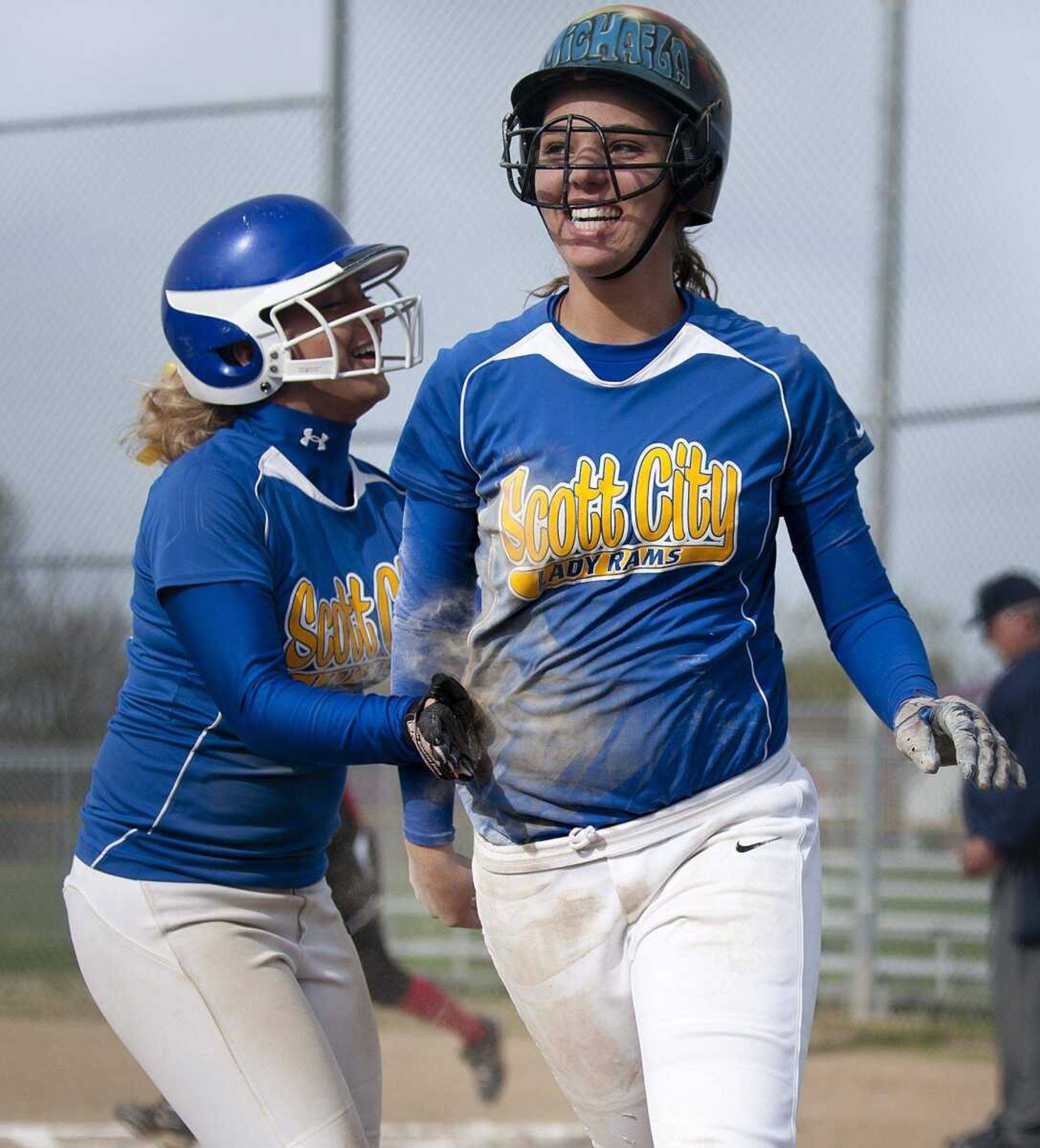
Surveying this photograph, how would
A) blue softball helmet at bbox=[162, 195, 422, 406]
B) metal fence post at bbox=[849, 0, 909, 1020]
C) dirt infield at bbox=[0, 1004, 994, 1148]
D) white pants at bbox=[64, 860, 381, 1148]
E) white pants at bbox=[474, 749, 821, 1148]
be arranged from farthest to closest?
1. metal fence post at bbox=[849, 0, 909, 1020]
2. dirt infield at bbox=[0, 1004, 994, 1148]
3. blue softball helmet at bbox=[162, 195, 422, 406]
4. white pants at bbox=[64, 860, 381, 1148]
5. white pants at bbox=[474, 749, 821, 1148]

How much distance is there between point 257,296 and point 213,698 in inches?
31.5

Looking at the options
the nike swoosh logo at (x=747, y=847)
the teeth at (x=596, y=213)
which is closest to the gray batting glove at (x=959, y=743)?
the nike swoosh logo at (x=747, y=847)

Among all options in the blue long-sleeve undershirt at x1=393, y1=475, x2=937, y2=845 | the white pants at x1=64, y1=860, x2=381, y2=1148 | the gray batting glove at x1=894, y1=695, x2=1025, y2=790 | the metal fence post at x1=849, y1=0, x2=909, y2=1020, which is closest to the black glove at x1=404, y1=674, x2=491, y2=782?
the blue long-sleeve undershirt at x1=393, y1=475, x2=937, y2=845

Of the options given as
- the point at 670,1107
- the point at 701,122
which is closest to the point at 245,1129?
the point at 670,1107

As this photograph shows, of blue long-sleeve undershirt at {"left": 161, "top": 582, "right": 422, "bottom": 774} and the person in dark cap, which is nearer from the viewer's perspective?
blue long-sleeve undershirt at {"left": 161, "top": 582, "right": 422, "bottom": 774}

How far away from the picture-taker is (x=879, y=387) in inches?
274

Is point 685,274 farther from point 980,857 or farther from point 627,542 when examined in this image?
point 980,857

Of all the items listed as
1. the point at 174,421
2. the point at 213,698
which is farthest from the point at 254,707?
the point at 174,421

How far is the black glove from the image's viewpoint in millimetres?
2391

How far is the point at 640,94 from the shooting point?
252cm

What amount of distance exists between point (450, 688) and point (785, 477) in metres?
0.59

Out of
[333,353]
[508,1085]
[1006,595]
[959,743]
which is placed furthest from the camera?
[508,1085]

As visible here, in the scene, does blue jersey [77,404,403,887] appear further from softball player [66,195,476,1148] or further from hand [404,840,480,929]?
hand [404,840,480,929]

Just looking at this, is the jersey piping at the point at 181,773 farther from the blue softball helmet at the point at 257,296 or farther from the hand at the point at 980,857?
the hand at the point at 980,857
